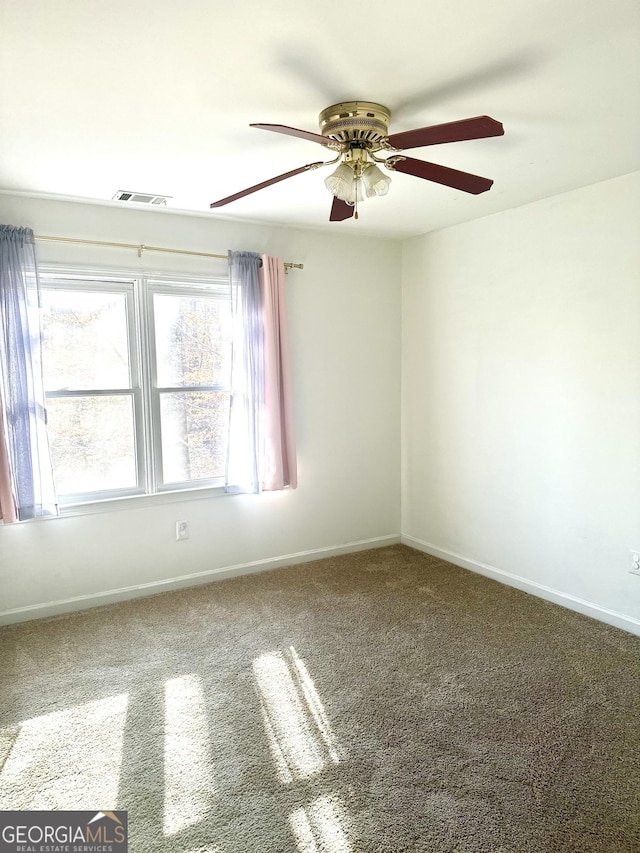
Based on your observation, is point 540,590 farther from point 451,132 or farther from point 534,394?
point 451,132

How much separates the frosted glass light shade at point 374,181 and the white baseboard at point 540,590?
263 centimetres

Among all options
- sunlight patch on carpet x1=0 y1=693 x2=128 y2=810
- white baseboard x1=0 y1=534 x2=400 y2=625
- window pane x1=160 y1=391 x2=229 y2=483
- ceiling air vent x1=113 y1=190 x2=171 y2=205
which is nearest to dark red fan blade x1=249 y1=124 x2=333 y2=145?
ceiling air vent x1=113 y1=190 x2=171 y2=205

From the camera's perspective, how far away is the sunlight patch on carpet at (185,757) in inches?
73.8

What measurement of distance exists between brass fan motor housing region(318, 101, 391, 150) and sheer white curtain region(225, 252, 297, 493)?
1.62 meters

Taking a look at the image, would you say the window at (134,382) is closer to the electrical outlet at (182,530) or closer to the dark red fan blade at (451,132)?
the electrical outlet at (182,530)

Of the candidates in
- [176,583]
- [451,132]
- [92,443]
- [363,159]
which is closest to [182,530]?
[176,583]

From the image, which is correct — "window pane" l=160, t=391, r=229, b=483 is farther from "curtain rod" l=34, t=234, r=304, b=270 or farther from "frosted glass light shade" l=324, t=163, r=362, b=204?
"frosted glass light shade" l=324, t=163, r=362, b=204

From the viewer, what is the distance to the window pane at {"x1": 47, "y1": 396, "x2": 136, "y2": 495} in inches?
134

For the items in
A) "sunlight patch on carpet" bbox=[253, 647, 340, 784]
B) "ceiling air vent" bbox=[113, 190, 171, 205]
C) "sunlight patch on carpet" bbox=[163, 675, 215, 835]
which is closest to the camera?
"sunlight patch on carpet" bbox=[163, 675, 215, 835]

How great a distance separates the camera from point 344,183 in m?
2.18

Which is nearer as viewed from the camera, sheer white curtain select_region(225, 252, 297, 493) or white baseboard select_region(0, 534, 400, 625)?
white baseboard select_region(0, 534, 400, 625)

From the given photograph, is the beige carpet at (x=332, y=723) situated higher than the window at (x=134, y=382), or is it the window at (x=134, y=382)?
the window at (x=134, y=382)

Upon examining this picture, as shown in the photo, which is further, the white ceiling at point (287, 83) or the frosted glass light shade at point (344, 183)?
the frosted glass light shade at point (344, 183)

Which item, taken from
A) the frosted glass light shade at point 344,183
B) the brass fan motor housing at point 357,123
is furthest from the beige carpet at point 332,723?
the brass fan motor housing at point 357,123
